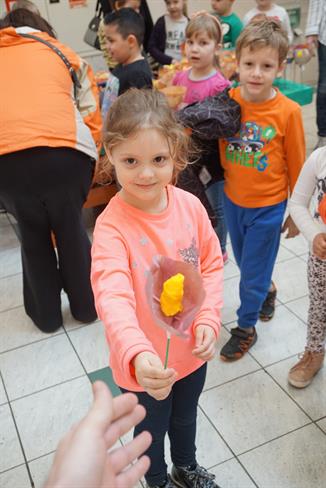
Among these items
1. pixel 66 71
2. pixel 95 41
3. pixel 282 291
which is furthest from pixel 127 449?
pixel 95 41

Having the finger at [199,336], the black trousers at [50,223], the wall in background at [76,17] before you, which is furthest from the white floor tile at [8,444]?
the wall in background at [76,17]

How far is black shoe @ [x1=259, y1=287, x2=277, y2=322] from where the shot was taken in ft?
7.80

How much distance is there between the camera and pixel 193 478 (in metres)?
1.56

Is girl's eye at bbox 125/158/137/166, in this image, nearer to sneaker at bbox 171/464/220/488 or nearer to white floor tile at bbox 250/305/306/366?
sneaker at bbox 171/464/220/488

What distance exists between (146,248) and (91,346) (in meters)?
1.29

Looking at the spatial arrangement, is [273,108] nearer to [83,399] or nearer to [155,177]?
[155,177]

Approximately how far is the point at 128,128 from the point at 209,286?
456 millimetres

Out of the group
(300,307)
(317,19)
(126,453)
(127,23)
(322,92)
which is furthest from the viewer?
(322,92)

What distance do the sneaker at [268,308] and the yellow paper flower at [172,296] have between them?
1.51 meters

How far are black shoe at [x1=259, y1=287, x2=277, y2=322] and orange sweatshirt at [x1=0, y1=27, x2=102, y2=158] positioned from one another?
1177 mm

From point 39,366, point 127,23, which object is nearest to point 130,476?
point 39,366

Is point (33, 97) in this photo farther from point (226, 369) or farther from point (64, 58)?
point (226, 369)

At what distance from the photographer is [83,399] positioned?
202 cm

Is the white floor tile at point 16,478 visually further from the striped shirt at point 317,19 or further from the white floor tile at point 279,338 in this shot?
the striped shirt at point 317,19
